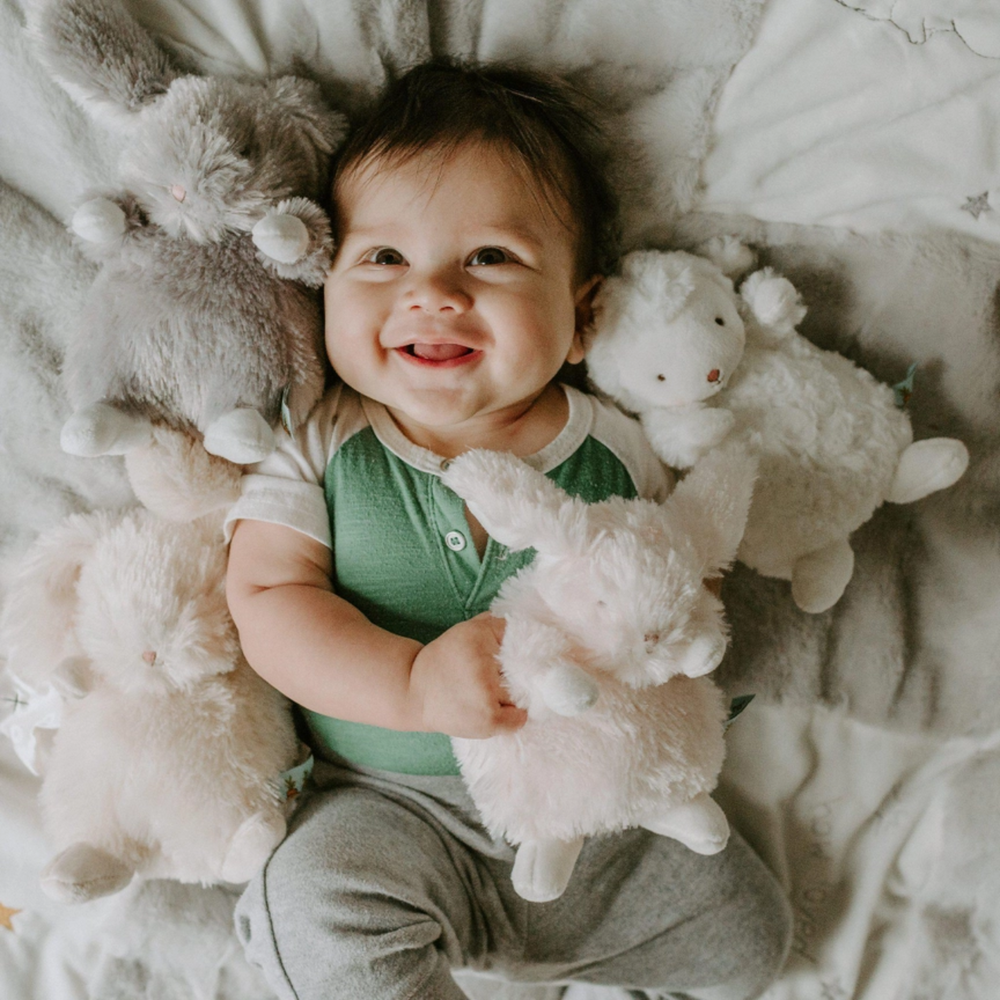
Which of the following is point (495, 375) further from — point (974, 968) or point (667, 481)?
point (974, 968)

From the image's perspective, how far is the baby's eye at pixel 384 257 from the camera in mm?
830

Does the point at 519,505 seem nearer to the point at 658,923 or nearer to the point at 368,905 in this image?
the point at 368,905

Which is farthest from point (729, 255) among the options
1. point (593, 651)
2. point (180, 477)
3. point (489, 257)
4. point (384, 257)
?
point (180, 477)

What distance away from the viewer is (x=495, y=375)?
2.68ft

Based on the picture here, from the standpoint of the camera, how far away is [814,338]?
975mm

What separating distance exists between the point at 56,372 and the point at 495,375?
511 mm

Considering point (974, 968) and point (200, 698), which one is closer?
point (200, 698)

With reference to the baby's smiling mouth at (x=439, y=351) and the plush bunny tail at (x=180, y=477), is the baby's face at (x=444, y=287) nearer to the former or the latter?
the baby's smiling mouth at (x=439, y=351)

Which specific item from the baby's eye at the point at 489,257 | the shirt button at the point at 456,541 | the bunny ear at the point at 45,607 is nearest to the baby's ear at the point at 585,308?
the baby's eye at the point at 489,257


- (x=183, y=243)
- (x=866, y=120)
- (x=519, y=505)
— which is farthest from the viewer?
(x=866, y=120)

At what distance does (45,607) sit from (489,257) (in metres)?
0.59

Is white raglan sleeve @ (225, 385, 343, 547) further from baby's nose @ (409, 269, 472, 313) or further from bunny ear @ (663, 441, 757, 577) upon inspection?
bunny ear @ (663, 441, 757, 577)

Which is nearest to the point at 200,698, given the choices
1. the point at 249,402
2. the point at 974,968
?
the point at 249,402

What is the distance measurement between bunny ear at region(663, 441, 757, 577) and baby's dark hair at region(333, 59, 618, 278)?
11.2 inches
